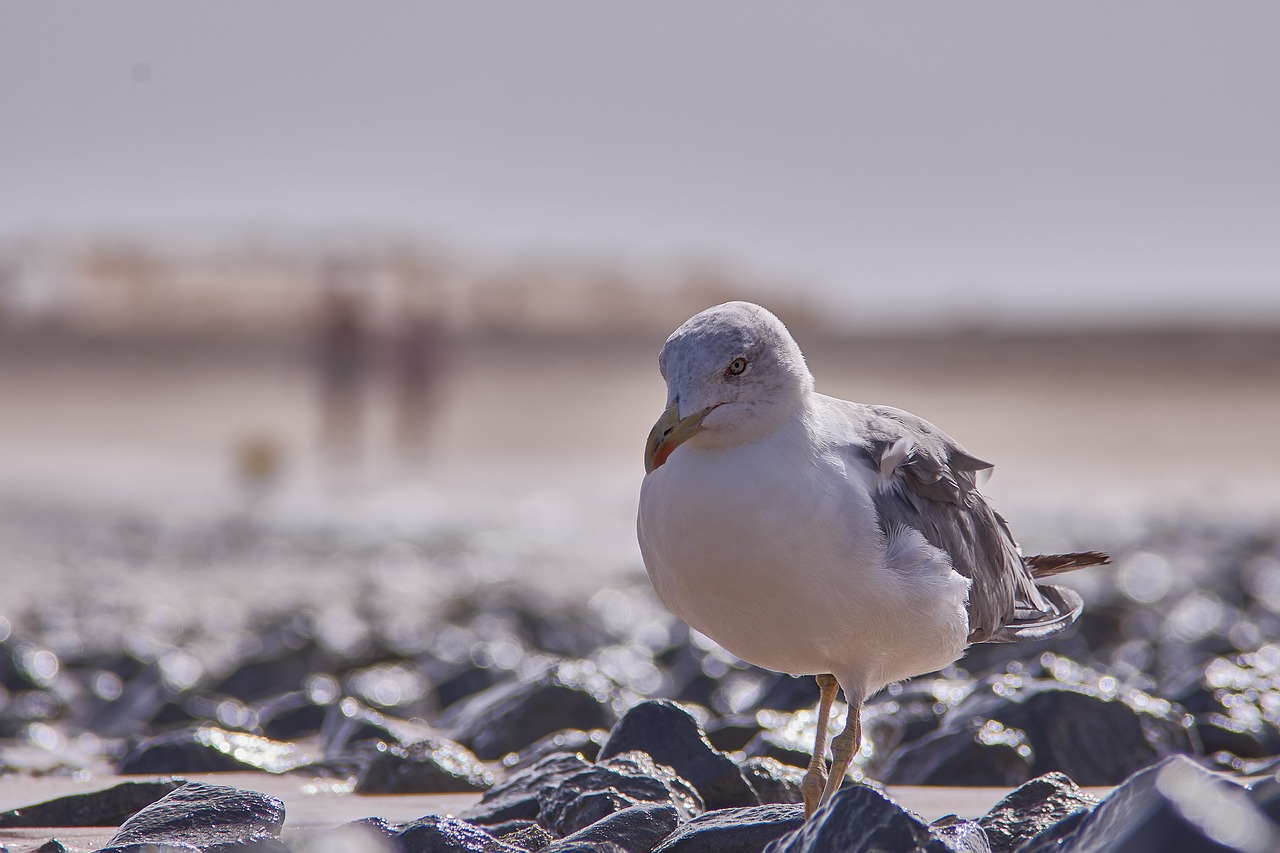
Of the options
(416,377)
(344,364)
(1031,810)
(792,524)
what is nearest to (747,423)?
(792,524)

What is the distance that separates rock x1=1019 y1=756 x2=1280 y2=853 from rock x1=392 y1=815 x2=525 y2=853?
3.85ft

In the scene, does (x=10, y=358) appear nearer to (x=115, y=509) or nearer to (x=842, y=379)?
(x=842, y=379)

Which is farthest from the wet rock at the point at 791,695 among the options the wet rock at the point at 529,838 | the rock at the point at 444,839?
the rock at the point at 444,839

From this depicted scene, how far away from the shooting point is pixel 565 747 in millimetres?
4016

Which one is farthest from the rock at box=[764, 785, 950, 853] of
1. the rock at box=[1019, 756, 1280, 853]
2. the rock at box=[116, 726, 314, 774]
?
the rock at box=[116, 726, 314, 774]

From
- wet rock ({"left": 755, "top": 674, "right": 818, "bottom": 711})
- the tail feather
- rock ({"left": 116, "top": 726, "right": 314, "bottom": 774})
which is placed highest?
the tail feather

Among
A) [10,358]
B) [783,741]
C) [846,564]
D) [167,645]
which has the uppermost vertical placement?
[846,564]

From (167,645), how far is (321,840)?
4.78 m

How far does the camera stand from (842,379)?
2894 cm

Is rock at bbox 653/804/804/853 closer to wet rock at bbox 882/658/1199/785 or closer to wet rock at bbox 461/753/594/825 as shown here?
wet rock at bbox 461/753/594/825

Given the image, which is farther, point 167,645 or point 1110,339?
point 1110,339

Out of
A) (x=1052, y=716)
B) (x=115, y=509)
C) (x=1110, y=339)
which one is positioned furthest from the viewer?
(x=1110, y=339)

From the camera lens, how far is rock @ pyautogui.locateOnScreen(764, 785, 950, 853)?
256cm

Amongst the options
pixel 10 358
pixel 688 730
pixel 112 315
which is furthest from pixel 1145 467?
pixel 112 315
